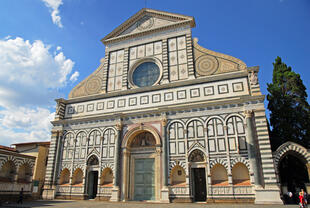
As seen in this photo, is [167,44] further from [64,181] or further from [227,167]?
[64,181]

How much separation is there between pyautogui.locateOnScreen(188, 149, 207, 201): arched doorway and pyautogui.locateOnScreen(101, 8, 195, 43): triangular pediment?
39.8 feet

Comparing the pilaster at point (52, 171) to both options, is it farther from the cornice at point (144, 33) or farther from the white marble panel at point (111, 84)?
the cornice at point (144, 33)

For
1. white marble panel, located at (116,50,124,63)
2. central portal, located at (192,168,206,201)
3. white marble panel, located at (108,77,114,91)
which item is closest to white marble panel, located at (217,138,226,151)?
central portal, located at (192,168,206,201)

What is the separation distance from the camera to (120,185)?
1930 cm

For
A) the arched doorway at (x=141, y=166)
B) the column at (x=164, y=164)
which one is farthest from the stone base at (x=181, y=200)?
the arched doorway at (x=141, y=166)

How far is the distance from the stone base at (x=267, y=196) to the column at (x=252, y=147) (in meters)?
0.51

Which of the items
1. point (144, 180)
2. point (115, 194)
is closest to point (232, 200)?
point (144, 180)

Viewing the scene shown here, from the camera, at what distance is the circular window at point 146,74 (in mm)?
22000

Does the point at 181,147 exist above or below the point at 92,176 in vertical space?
above

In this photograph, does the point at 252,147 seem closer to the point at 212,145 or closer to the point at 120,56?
the point at 212,145

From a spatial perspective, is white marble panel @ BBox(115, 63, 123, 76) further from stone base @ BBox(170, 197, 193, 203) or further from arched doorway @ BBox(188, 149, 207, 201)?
stone base @ BBox(170, 197, 193, 203)

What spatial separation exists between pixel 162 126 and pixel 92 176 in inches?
315

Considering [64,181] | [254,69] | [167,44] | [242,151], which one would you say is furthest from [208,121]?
[64,181]

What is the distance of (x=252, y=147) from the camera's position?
16.2 metres
